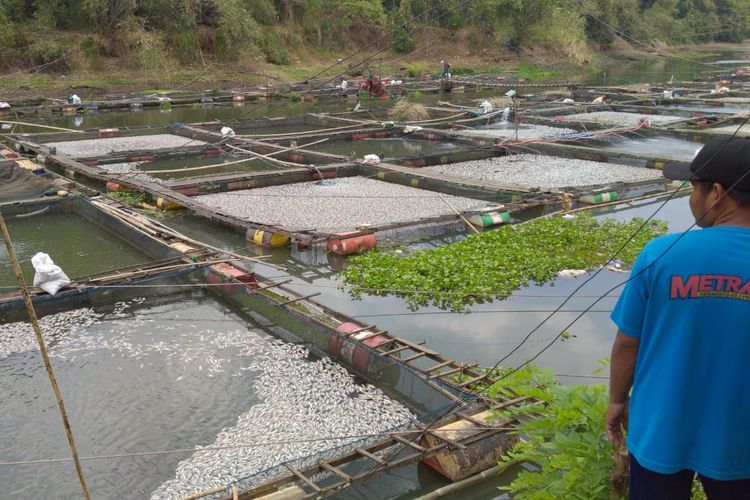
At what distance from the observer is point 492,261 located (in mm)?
7141

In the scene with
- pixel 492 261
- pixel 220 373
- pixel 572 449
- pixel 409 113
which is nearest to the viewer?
pixel 572 449

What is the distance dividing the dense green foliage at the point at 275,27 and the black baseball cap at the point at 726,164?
1613cm

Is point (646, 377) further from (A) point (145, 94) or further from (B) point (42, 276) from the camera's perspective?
(A) point (145, 94)

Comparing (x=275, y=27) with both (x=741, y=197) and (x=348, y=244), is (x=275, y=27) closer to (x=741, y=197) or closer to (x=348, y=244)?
(x=348, y=244)

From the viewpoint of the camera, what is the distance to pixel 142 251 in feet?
26.4

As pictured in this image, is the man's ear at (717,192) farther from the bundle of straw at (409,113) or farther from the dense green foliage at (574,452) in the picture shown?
the bundle of straw at (409,113)

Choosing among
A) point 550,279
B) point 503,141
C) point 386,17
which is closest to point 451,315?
point 550,279

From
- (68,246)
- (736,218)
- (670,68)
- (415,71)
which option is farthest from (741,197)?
(670,68)

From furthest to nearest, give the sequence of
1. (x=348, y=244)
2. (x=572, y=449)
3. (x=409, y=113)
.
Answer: (x=409, y=113) < (x=348, y=244) < (x=572, y=449)

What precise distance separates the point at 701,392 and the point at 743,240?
1.33 ft

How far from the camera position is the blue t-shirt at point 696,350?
1677 millimetres

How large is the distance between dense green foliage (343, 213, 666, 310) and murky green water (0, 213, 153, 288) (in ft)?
9.57

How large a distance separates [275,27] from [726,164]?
107 feet

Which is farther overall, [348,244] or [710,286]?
[348,244]
